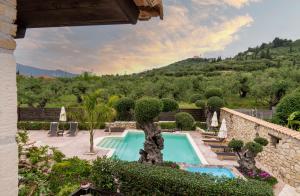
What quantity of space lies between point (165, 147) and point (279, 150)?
23.5 ft

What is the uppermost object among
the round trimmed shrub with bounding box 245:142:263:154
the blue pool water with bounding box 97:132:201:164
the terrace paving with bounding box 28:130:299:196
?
the round trimmed shrub with bounding box 245:142:263:154

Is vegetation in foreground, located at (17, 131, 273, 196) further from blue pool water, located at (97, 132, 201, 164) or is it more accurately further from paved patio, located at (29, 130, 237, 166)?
blue pool water, located at (97, 132, 201, 164)

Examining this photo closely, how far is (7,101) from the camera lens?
5.62ft

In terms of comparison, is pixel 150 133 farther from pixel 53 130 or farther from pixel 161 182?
pixel 53 130

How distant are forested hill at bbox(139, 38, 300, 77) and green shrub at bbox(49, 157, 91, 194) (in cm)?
3447

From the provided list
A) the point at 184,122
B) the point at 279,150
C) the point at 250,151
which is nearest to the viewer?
the point at 250,151

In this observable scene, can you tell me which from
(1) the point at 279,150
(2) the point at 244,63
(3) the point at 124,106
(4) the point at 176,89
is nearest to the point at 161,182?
(1) the point at 279,150

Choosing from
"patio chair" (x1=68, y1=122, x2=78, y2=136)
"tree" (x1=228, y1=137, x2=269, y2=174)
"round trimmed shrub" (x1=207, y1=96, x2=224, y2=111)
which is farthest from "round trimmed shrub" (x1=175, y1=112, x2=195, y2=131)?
"tree" (x1=228, y1=137, x2=269, y2=174)

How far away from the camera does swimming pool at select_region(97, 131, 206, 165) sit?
13.4 meters

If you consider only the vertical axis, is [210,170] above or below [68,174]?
below

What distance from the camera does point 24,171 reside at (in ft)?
18.2

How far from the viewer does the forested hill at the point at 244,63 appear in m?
43.1

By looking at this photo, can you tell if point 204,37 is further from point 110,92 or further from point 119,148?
point 119,148

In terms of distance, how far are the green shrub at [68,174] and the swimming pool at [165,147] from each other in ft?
14.7
